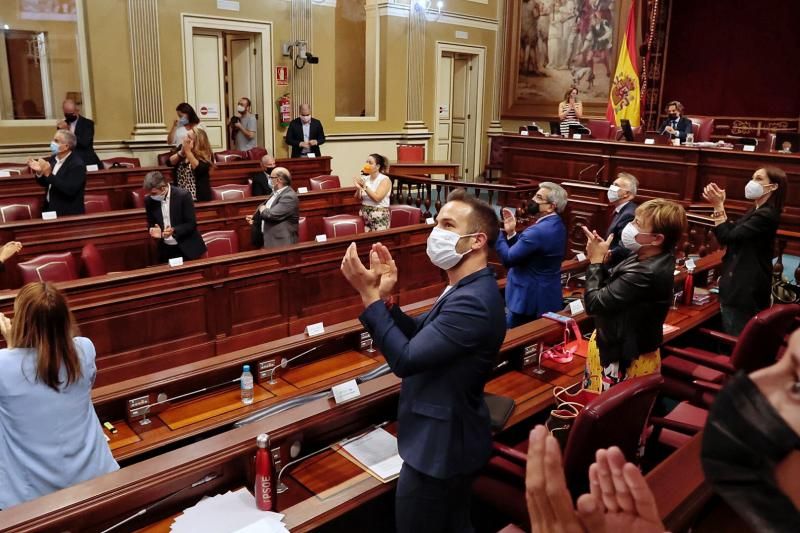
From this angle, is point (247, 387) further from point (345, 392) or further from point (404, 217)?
point (404, 217)

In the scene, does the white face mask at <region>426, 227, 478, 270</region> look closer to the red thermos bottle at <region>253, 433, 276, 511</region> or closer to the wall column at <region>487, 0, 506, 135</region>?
the red thermos bottle at <region>253, 433, 276, 511</region>

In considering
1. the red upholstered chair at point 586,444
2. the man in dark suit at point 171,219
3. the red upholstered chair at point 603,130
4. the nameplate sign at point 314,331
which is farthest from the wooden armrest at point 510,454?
the red upholstered chair at point 603,130

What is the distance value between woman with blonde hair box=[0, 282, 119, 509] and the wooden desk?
2875 millimetres

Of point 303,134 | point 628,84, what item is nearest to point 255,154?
point 303,134

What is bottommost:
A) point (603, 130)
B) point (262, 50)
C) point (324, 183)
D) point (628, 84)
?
point (324, 183)

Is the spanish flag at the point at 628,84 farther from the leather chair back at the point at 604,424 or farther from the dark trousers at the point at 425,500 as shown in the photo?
the dark trousers at the point at 425,500

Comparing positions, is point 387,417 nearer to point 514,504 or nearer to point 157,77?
point 514,504

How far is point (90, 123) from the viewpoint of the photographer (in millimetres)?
8219

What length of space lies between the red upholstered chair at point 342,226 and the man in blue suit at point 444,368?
406cm

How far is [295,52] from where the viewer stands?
10836mm

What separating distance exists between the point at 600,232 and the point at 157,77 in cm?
670

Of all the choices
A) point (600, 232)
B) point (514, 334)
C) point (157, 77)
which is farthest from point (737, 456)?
point (157, 77)

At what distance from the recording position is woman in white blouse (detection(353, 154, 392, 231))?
611 cm

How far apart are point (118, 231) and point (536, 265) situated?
3.73m
